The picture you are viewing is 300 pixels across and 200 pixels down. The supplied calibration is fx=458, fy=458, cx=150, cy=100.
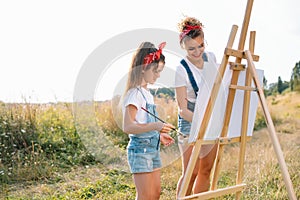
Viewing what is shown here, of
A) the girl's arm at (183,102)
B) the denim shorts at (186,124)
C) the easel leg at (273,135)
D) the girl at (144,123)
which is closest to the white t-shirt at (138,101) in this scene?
the girl at (144,123)

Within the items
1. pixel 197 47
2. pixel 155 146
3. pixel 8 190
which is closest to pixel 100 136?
pixel 155 146

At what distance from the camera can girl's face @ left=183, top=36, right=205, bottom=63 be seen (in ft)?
8.95

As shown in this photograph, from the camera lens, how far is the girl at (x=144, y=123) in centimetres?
237

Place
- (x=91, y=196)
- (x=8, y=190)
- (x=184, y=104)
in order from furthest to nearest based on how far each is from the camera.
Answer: (x=8, y=190) < (x=91, y=196) < (x=184, y=104)

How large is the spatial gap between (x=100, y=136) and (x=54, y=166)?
2300mm

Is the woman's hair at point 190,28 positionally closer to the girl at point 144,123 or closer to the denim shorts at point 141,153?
the girl at point 144,123

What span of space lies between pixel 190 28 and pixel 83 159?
9.25 ft

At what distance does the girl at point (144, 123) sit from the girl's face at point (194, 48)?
292mm

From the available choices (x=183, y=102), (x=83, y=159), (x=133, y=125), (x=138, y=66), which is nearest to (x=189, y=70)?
(x=183, y=102)

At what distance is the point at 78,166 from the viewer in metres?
5.01

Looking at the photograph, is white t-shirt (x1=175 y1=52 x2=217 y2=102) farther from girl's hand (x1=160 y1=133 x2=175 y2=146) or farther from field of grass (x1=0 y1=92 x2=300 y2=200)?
girl's hand (x1=160 y1=133 x2=175 y2=146)

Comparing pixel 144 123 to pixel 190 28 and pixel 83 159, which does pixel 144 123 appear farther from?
pixel 83 159

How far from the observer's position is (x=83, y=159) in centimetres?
515

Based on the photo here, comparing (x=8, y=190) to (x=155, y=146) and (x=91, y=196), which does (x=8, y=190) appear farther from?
(x=155, y=146)
